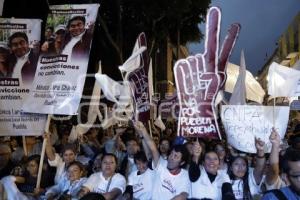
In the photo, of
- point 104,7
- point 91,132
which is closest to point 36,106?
point 91,132

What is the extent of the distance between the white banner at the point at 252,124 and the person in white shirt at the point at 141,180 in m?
1.30

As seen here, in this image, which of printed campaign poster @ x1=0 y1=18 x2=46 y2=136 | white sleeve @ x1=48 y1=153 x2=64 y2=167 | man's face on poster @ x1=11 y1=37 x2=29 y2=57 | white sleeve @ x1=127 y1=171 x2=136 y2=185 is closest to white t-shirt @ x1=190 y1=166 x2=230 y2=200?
white sleeve @ x1=127 y1=171 x2=136 y2=185

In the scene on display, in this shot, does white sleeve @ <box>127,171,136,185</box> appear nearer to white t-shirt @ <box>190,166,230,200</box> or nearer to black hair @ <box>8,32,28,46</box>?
white t-shirt @ <box>190,166,230,200</box>

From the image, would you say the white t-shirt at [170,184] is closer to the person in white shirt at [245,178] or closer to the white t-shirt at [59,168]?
the person in white shirt at [245,178]

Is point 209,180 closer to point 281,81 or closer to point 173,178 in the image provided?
point 173,178

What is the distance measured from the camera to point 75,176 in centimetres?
642

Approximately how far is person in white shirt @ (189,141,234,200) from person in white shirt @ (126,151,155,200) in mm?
652

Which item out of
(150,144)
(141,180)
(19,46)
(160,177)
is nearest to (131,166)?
(141,180)

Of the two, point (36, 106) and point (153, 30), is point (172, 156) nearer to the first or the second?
point (36, 106)

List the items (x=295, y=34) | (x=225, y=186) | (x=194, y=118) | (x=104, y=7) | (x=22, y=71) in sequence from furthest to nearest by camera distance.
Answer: (x=295, y=34)
(x=104, y=7)
(x=22, y=71)
(x=194, y=118)
(x=225, y=186)

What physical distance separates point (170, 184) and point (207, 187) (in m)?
0.44

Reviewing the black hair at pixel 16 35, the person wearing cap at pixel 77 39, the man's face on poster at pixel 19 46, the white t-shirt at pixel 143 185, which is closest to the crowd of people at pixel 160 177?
the white t-shirt at pixel 143 185

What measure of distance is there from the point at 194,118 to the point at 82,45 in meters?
2.10

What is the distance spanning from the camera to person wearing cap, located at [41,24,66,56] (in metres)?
7.91
